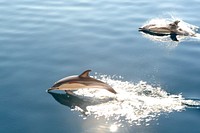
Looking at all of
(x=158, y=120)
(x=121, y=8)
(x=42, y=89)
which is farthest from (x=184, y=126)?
(x=121, y=8)

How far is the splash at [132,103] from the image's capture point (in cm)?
1504

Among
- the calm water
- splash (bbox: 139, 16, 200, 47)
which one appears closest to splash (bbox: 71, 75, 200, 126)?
the calm water

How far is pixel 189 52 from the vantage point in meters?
20.8

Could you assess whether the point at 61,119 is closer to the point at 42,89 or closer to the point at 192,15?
the point at 42,89

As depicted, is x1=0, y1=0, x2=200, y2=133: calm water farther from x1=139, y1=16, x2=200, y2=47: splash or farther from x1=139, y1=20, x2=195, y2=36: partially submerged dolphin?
x1=139, y1=20, x2=195, y2=36: partially submerged dolphin

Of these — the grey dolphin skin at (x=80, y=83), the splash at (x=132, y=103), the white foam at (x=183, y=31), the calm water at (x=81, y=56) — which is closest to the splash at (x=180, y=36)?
the white foam at (x=183, y=31)

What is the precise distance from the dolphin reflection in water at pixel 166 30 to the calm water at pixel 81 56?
748 millimetres

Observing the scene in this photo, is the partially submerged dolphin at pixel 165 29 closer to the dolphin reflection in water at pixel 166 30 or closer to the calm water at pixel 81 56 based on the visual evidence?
the dolphin reflection in water at pixel 166 30

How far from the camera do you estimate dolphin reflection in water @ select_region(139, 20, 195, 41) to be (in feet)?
76.4

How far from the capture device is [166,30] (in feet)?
77.2

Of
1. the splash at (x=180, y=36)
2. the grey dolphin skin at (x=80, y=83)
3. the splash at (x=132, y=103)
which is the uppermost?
the splash at (x=180, y=36)

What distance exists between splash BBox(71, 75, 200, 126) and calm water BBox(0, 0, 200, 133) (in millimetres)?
377

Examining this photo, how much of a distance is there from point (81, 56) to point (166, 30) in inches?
250

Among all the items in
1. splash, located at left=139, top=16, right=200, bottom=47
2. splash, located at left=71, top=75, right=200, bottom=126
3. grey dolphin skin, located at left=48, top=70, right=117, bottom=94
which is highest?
splash, located at left=139, top=16, right=200, bottom=47
